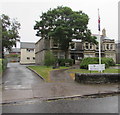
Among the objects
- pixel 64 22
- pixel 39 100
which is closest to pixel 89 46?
pixel 64 22

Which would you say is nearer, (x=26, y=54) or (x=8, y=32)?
(x=8, y=32)

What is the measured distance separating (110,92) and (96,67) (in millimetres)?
4321

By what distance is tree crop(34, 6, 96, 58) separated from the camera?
2603cm

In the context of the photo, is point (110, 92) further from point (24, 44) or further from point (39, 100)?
point (24, 44)

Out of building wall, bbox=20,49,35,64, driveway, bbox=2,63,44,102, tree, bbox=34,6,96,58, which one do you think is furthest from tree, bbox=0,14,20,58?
building wall, bbox=20,49,35,64

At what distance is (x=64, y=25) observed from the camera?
26062 millimetres

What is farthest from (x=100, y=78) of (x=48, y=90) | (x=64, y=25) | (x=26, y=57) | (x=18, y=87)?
(x=26, y=57)

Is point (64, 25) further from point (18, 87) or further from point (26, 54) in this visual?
point (26, 54)

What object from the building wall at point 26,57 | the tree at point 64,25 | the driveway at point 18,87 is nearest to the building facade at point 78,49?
the tree at point 64,25

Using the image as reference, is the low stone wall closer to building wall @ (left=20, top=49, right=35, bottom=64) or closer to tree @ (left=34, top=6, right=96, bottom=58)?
tree @ (left=34, top=6, right=96, bottom=58)

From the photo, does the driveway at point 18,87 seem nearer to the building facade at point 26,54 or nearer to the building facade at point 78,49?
the building facade at point 78,49

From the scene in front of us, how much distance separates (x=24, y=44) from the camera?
5234 cm

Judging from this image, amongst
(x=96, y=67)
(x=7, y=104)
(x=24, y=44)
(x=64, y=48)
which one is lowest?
(x=7, y=104)

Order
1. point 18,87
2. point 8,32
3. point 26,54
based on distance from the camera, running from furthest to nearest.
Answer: point 26,54 < point 8,32 < point 18,87
